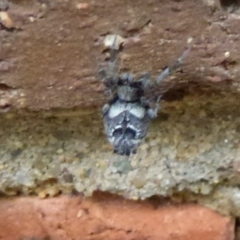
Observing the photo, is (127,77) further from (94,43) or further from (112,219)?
(112,219)

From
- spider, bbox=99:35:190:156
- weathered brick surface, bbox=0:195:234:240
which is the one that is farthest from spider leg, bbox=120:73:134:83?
weathered brick surface, bbox=0:195:234:240

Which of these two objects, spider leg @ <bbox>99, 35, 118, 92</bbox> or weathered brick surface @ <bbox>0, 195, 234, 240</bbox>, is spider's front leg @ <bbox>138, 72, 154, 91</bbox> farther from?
weathered brick surface @ <bbox>0, 195, 234, 240</bbox>

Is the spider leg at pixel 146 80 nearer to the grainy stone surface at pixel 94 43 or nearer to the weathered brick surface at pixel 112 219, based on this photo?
the grainy stone surface at pixel 94 43

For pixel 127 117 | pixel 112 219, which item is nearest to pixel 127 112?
pixel 127 117

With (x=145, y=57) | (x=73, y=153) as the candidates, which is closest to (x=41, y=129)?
(x=73, y=153)

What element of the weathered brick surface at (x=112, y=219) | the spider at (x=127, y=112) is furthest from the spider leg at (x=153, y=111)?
the weathered brick surface at (x=112, y=219)

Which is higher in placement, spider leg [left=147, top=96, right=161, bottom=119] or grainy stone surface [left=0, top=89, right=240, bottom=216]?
spider leg [left=147, top=96, right=161, bottom=119]

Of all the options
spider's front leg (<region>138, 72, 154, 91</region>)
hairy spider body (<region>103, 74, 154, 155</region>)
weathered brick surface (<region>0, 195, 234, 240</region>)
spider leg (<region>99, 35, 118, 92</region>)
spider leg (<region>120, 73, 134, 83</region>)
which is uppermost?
spider leg (<region>99, 35, 118, 92</region>)

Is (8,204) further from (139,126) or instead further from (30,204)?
(139,126)
